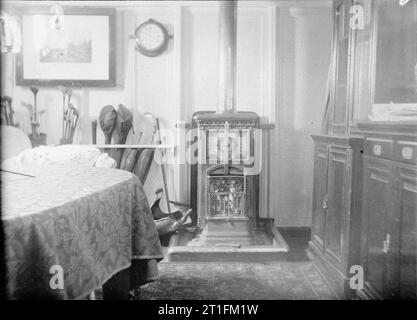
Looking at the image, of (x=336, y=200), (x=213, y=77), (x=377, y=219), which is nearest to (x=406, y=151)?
(x=377, y=219)

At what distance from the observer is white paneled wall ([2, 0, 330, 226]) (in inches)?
154

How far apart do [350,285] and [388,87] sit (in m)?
1.12

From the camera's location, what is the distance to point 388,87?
2.44m

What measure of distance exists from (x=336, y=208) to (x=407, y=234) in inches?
33.2

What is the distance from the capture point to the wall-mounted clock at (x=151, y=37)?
3.86 m

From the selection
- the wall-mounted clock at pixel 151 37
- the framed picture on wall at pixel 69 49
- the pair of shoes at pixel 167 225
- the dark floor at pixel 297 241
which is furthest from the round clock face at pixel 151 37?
the dark floor at pixel 297 241

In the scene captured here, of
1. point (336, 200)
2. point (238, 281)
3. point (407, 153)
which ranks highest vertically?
point (407, 153)

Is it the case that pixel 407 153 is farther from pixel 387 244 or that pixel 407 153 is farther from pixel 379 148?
pixel 387 244

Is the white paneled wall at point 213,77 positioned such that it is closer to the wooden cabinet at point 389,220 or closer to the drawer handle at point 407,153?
the wooden cabinet at point 389,220

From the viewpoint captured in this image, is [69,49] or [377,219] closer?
[377,219]

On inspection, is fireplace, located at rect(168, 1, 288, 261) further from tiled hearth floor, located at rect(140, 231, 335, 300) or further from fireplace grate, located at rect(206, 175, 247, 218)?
tiled hearth floor, located at rect(140, 231, 335, 300)

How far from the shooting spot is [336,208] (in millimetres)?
2711

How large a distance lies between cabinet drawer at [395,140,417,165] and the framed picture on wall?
2.66 metres

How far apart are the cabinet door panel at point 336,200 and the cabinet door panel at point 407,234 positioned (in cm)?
62
